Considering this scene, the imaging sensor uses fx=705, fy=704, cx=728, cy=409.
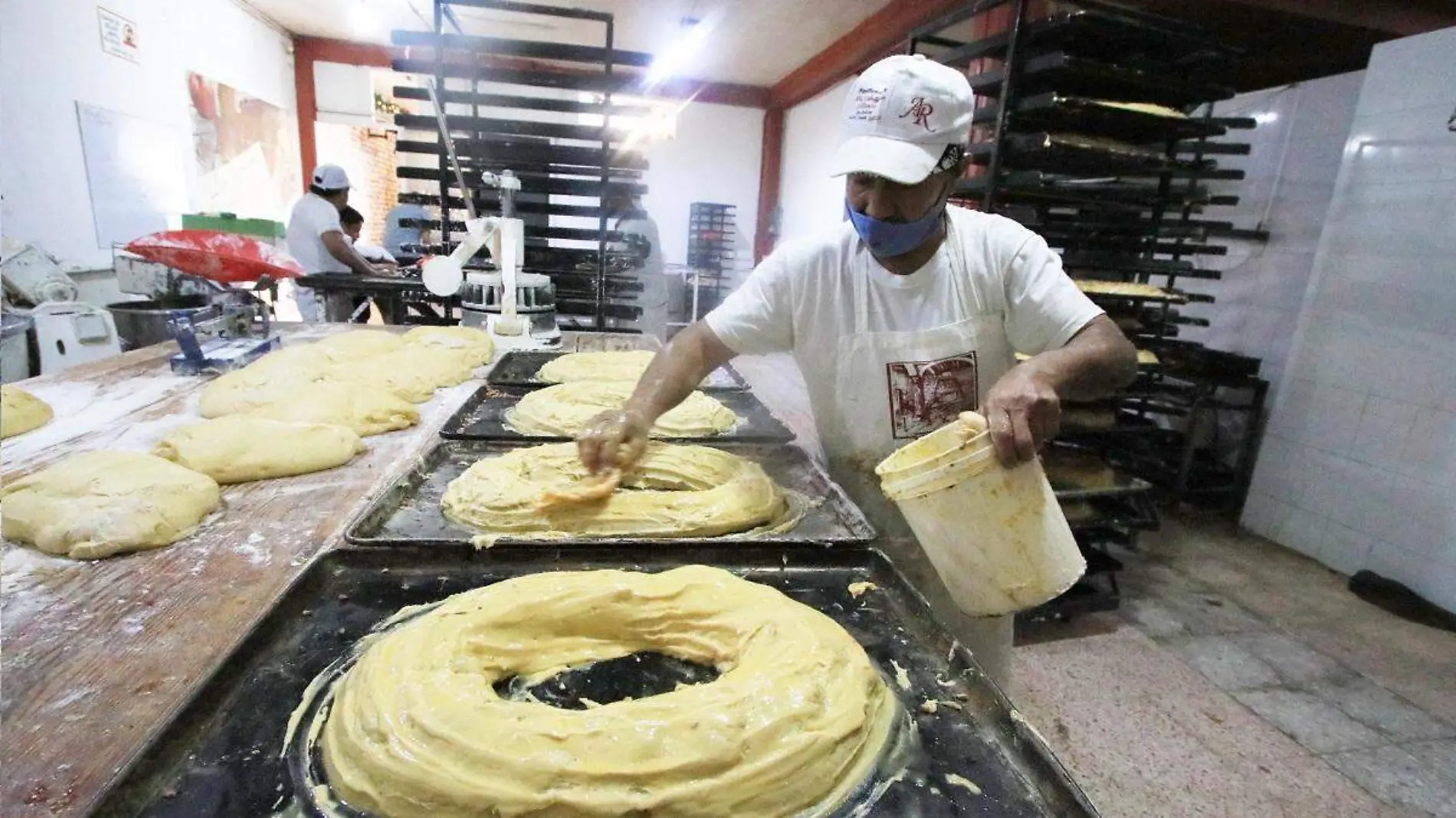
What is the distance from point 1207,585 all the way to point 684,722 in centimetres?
381

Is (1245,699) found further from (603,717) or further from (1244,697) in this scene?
(603,717)

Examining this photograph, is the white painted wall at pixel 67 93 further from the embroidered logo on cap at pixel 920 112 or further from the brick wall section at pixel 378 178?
the embroidered logo on cap at pixel 920 112

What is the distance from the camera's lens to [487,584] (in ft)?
4.21

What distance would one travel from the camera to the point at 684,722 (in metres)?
0.90

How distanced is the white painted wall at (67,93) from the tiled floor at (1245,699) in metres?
5.80

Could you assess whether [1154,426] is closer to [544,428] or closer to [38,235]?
[544,428]

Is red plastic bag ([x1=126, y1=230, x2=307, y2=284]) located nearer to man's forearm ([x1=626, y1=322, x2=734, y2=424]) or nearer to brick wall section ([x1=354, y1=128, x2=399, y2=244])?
man's forearm ([x1=626, y1=322, x2=734, y2=424])

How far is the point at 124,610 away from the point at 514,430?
984mm

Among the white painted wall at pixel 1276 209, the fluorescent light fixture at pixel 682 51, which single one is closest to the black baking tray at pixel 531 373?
the white painted wall at pixel 1276 209

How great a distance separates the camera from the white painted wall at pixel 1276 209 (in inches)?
167

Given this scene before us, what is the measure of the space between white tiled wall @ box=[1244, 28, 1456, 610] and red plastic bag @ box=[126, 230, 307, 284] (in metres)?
5.18

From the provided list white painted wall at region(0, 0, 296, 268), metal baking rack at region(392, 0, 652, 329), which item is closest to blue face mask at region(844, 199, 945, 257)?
metal baking rack at region(392, 0, 652, 329)

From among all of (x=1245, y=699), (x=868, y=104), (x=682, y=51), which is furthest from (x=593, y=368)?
(x=682, y=51)

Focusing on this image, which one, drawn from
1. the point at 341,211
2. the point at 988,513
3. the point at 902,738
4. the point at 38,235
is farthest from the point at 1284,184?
the point at 38,235
